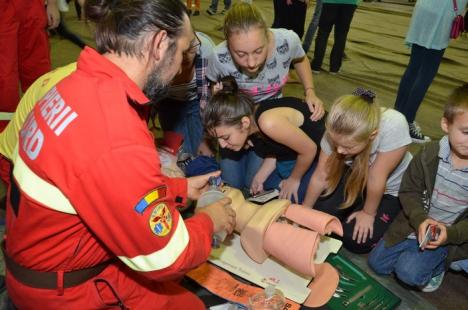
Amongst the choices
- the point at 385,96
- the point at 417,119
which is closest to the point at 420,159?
the point at 417,119

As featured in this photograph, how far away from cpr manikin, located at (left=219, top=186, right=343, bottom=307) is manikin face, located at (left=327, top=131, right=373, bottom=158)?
0.28 m

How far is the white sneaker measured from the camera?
1.68 metres

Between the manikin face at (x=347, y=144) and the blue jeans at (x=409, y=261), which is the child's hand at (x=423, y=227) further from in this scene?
the manikin face at (x=347, y=144)

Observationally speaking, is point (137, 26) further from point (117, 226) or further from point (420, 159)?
point (420, 159)

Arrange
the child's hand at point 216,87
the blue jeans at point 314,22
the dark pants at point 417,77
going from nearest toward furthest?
1. the child's hand at point 216,87
2. the dark pants at point 417,77
3. the blue jeans at point 314,22

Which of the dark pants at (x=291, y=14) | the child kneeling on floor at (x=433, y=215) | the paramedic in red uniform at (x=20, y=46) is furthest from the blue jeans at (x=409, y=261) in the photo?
the dark pants at (x=291, y=14)

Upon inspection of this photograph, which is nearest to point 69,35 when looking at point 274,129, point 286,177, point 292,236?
point 286,177

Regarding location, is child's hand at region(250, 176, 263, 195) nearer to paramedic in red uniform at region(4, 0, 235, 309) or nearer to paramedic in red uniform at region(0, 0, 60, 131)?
paramedic in red uniform at region(4, 0, 235, 309)

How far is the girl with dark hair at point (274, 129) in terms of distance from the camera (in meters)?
1.83

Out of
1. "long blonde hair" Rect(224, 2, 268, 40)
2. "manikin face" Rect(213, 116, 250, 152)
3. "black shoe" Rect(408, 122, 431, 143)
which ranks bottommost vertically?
"black shoe" Rect(408, 122, 431, 143)

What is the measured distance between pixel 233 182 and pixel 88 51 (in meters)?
1.45

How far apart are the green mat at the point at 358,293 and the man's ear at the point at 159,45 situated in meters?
1.13

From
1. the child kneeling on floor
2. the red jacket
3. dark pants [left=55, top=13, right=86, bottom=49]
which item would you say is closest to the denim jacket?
the child kneeling on floor

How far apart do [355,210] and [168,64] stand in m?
1.37
